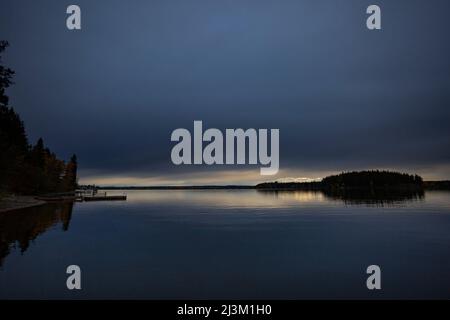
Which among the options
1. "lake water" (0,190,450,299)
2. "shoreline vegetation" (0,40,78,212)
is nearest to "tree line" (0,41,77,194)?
"shoreline vegetation" (0,40,78,212)

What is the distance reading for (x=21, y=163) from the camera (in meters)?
76.0

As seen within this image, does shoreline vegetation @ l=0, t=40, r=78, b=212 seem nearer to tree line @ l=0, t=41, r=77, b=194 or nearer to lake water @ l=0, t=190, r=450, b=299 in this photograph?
tree line @ l=0, t=41, r=77, b=194

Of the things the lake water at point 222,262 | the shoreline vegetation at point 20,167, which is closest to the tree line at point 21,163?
the shoreline vegetation at point 20,167

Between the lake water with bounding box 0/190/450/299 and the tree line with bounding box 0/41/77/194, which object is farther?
the tree line with bounding box 0/41/77/194

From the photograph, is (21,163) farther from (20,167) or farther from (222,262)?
(222,262)

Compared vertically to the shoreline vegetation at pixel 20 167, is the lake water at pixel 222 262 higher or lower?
lower

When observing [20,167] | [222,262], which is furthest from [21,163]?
[222,262]

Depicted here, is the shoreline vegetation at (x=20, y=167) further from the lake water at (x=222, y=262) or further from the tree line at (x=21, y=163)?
the lake water at (x=222, y=262)

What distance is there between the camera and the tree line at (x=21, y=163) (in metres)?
43.3

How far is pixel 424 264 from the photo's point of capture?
814 inches

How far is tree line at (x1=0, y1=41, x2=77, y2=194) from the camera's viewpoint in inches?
1704
